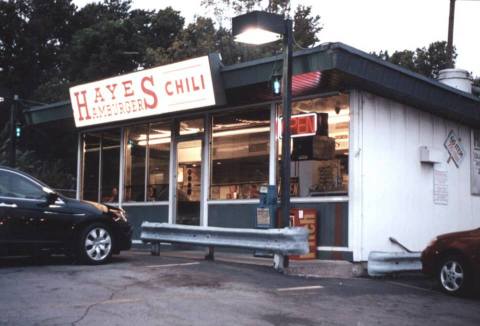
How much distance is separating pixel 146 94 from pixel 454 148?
7336 mm

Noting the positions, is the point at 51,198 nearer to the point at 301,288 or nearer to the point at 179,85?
the point at 179,85

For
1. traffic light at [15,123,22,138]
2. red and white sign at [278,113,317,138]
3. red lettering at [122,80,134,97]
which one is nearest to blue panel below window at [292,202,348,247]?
red and white sign at [278,113,317,138]

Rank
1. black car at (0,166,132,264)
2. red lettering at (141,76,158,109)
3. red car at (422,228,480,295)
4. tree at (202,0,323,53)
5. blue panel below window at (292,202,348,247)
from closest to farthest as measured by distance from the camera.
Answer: red car at (422,228,480,295) < black car at (0,166,132,264) < blue panel below window at (292,202,348,247) < red lettering at (141,76,158,109) < tree at (202,0,323,53)

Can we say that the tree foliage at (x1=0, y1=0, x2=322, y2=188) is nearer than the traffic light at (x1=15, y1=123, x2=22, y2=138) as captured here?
No

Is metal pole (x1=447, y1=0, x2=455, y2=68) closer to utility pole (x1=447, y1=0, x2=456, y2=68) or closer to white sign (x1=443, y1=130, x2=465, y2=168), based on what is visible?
utility pole (x1=447, y1=0, x2=456, y2=68)

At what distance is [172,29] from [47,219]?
39.0m

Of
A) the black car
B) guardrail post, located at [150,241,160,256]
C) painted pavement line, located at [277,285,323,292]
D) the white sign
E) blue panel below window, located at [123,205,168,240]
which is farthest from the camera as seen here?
blue panel below window, located at [123,205,168,240]

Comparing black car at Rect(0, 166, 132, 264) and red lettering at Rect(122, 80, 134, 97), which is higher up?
red lettering at Rect(122, 80, 134, 97)

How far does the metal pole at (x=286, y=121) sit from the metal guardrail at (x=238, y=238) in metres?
0.35

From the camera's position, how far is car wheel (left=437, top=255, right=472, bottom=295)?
959cm

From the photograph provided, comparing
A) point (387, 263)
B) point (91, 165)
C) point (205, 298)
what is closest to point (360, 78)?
point (387, 263)

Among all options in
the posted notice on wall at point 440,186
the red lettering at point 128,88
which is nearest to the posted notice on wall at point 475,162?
the posted notice on wall at point 440,186

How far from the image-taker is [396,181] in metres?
12.8

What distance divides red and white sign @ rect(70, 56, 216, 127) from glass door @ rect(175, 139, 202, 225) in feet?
4.28
